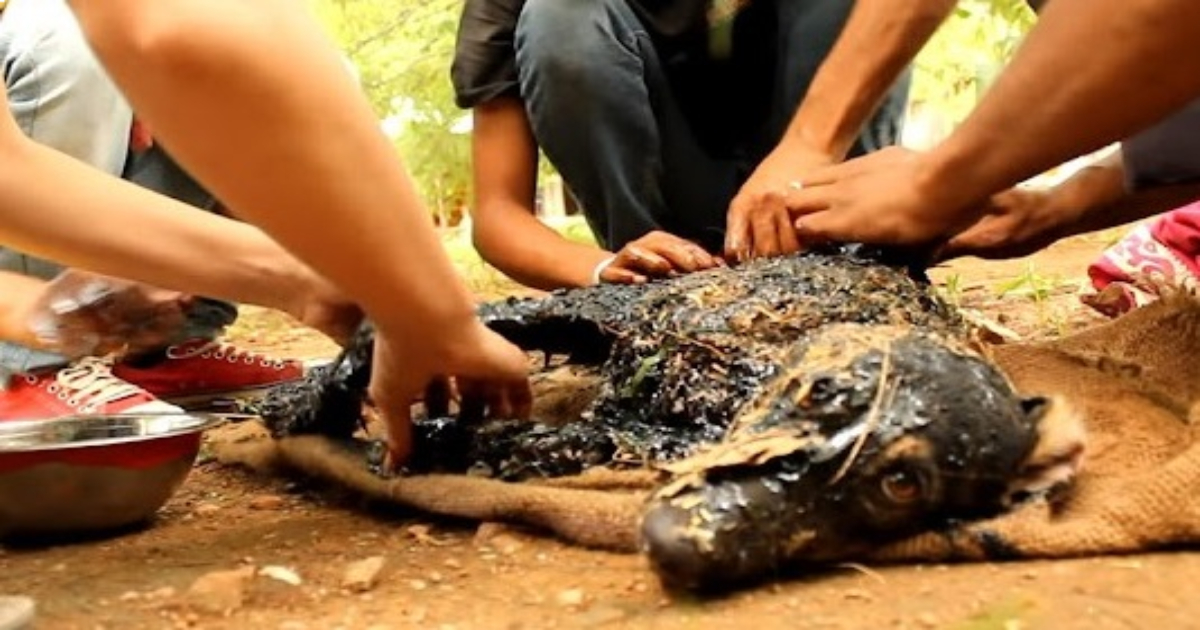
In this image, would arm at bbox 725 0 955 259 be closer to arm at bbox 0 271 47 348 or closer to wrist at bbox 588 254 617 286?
wrist at bbox 588 254 617 286

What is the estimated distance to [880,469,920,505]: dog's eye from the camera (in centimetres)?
124

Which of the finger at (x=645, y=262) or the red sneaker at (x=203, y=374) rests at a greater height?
the finger at (x=645, y=262)

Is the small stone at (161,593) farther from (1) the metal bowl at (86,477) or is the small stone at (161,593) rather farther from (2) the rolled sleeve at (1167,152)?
(2) the rolled sleeve at (1167,152)

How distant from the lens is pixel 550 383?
6.73 feet

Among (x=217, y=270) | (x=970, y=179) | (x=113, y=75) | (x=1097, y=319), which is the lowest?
(x=1097, y=319)

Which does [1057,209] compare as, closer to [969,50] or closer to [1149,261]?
[1149,261]

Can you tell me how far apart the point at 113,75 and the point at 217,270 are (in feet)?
1.99

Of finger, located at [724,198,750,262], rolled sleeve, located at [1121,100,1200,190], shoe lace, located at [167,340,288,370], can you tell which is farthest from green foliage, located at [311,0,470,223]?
rolled sleeve, located at [1121,100,1200,190]

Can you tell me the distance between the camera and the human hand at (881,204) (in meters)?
1.81

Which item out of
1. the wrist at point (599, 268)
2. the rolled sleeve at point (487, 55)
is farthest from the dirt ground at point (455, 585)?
the rolled sleeve at point (487, 55)

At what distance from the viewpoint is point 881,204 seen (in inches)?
73.7

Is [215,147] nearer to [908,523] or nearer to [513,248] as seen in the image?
[908,523]

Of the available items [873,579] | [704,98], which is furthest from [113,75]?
[704,98]

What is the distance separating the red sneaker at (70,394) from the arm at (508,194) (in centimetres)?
78
